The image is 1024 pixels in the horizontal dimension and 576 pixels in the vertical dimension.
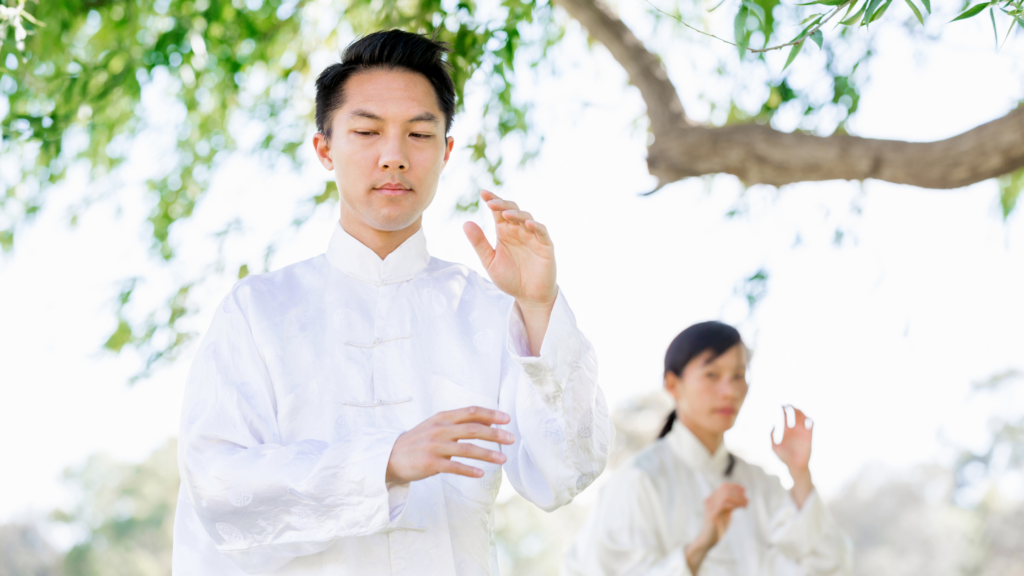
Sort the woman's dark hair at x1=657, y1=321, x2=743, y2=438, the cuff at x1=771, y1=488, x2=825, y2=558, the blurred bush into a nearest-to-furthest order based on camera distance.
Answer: the cuff at x1=771, y1=488, x2=825, y2=558, the woman's dark hair at x1=657, y1=321, x2=743, y2=438, the blurred bush

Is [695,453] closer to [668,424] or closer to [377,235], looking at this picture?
[668,424]

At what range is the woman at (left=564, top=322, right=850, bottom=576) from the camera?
9.78 feet

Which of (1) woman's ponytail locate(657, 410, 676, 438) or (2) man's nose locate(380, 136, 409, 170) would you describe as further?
(1) woman's ponytail locate(657, 410, 676, 438)

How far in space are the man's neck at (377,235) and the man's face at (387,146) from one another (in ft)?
0.20

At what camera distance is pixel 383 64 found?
170 cm

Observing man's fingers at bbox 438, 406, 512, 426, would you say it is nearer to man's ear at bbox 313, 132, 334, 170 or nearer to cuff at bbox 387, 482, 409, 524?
cuff at bbox 387, 482, 409, 524

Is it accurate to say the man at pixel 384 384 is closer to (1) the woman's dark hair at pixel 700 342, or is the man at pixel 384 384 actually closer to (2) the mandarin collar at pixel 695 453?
(1) the woman's dark hair at pixel 700 342

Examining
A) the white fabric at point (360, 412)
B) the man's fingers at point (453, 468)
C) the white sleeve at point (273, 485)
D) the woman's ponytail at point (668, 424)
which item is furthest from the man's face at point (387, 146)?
the woman's ponytail at point (668, 424)

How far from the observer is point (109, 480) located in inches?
930

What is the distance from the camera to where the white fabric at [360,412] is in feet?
4.70

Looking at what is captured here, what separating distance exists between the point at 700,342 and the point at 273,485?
202 cm

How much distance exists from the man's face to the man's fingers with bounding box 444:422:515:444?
1.56ft

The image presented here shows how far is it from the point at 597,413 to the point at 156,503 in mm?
23424

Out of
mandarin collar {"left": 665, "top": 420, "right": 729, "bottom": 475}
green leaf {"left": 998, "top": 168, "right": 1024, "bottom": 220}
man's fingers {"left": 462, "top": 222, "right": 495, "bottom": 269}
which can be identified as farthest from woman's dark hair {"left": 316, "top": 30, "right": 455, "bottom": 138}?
green leaf {"left": 998, "top": 168, "right": 1024, "bottom": 220}
